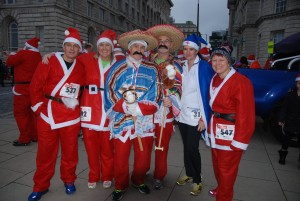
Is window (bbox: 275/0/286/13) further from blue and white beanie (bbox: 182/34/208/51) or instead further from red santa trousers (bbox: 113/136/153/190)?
red santa trousers (bbox: 113/136/153/190)

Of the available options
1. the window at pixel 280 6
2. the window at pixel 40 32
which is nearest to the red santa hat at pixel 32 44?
the window at pixel 40 32

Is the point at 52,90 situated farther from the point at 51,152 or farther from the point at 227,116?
the point at 227,116

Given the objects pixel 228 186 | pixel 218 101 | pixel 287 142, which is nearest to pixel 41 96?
pixel 218 101

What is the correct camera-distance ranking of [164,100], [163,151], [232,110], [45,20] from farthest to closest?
1. [45,20]
2. [163,151]
3. [164,100]
4. [232,110]

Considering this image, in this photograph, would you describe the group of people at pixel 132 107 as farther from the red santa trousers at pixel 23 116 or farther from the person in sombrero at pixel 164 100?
the red santa trousers at pixel 23 116

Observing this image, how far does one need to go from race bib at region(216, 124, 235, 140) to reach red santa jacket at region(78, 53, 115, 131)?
4.65 ft

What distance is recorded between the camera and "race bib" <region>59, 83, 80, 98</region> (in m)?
3.02

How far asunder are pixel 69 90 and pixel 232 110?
1.94m

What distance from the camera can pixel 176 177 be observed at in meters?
3.78

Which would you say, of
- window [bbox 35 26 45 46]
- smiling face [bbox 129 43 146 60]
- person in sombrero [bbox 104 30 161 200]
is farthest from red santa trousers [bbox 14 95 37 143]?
window [bbox 35 26 45 46]

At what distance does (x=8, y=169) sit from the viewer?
12.7 feet

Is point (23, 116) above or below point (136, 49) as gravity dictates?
below

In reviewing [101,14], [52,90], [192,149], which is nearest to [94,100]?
[52,90]

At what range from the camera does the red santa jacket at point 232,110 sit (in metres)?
2.46
